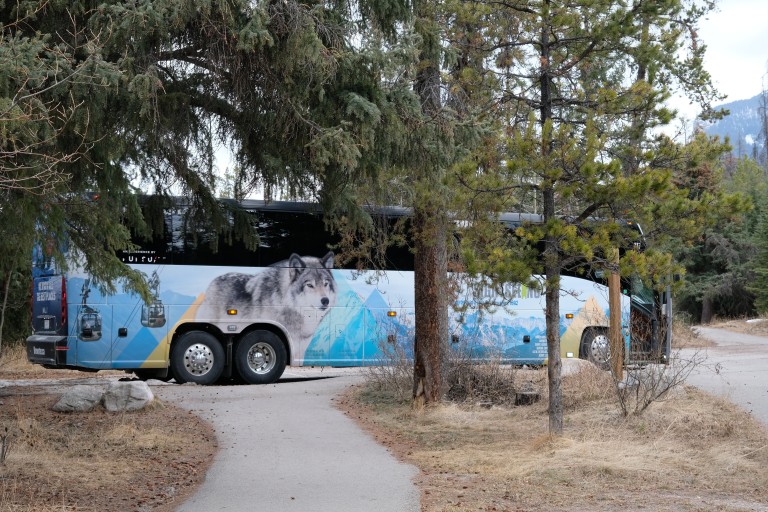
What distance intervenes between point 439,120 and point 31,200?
380 cm

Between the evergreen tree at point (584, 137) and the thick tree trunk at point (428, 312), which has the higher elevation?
the evergreen tree at point (584, 137)

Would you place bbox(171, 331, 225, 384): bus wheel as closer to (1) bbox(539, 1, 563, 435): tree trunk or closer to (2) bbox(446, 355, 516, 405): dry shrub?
(2) bbox(446, 355, 516, 405): dry shrub

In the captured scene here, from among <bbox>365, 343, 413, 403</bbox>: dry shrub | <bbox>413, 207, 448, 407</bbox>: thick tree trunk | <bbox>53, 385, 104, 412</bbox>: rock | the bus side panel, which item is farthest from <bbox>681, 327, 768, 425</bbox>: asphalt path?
the bus side panel

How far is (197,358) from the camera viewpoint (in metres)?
17.8

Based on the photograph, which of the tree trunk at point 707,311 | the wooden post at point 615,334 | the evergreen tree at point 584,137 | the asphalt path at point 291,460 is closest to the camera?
the asphalt path at point 291,460

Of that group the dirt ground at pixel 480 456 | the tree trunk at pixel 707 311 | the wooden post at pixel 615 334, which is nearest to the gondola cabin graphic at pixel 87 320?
the dirt ground at pixel 480 456

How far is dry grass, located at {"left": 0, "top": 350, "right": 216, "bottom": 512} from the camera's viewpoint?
304 inches

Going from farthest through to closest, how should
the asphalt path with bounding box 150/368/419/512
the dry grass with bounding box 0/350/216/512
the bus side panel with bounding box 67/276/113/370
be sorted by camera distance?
1. the bus side panel with bounding box 67/276/113/370
2. the asphalt path with bounding box 150/368/419/512
3. the dry grass with bounding box 0/350/216/512

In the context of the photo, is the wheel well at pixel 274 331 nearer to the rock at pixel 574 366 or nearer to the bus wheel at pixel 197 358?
the bus wheel at pixel 197 358

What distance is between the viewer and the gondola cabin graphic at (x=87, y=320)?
1691cm

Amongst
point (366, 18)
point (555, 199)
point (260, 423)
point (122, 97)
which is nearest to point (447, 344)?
point (260, 423)

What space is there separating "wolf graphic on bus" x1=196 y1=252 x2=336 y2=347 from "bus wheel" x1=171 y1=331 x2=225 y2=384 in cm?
46

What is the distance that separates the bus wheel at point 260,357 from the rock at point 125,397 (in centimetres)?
495

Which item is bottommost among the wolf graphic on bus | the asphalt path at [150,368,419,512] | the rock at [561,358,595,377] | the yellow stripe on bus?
the asphalt path at [150,368,419,512]
